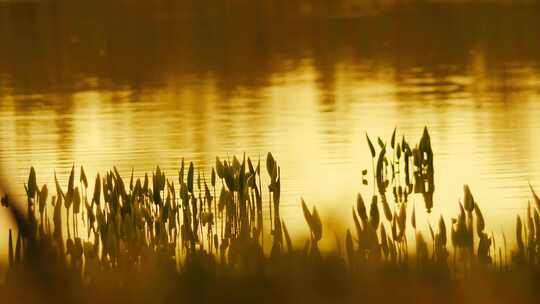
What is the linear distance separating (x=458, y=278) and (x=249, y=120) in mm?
4746

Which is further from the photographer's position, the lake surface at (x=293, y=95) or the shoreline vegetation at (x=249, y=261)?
the lake surface at (x=293, y=95)

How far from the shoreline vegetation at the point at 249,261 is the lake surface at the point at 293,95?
42 cm

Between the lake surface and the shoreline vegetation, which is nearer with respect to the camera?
the shoreline vegetation

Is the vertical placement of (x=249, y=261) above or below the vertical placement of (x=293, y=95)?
below

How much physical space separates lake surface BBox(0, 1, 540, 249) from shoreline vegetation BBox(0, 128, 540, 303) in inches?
16.7

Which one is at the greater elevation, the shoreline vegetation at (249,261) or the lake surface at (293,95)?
the lake surface at (293,95)

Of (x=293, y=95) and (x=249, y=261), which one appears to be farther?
(x=293, y=95)

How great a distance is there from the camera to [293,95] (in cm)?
1023

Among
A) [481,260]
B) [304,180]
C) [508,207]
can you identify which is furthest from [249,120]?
[481,260]

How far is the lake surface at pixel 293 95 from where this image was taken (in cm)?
702

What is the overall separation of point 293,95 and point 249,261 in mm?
5751

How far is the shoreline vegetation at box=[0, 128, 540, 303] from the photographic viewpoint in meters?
4.18

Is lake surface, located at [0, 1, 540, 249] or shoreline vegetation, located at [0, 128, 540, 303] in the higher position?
lake surface, located at [0, 1, 540, 249]

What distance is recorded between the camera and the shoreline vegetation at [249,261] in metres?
4.18
